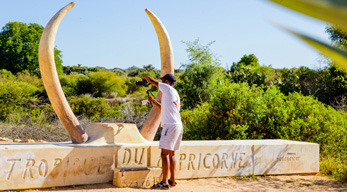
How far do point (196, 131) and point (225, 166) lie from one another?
3144 millimetres

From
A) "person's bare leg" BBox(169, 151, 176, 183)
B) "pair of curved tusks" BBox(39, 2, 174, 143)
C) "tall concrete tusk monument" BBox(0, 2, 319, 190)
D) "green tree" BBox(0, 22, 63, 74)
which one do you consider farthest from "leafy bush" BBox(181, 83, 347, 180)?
"green tree" BBox(0, 22, 63, 74)

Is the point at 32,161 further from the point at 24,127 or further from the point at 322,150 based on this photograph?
the point at 322,150

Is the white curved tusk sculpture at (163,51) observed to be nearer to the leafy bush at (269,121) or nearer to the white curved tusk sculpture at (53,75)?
the white curved tusk sculpture at (53,75)

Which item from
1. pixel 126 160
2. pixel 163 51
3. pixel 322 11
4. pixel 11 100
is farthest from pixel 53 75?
pixel 11 100

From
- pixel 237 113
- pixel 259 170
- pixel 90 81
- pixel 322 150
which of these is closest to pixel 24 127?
pixel 237 113

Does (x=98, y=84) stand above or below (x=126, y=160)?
above

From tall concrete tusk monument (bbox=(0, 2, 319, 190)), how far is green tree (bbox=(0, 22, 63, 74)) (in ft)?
84.8

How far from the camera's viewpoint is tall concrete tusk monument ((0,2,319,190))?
16.6 feet

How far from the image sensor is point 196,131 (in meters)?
9.52

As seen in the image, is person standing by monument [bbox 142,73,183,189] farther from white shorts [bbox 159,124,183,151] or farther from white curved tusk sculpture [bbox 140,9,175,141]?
white curved tusk sculpture [bbox 140,9,175,141]

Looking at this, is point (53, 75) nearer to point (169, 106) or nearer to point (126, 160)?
point (126, 160)

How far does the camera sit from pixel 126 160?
5.68 metres

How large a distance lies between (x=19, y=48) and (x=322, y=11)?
114 ft

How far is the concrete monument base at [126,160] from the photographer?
16.5 feet
